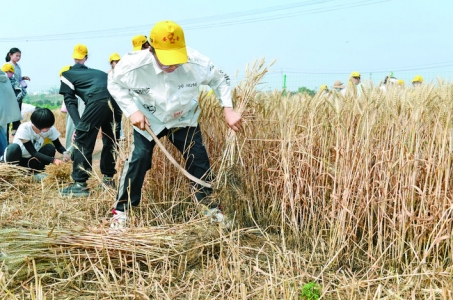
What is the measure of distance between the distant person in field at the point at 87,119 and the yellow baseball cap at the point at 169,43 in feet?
4.41

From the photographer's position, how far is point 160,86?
2.88 m

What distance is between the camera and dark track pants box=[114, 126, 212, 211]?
299cm

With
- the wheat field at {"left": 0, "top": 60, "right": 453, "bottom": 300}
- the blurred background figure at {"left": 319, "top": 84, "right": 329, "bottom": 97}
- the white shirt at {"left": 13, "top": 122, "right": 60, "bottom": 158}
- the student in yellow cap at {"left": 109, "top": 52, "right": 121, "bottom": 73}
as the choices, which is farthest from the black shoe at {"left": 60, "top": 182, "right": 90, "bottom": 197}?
the blurred background figure at {"left": 319, "top": 84, "right": 329, "bottom": 97}

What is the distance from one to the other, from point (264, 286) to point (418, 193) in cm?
96

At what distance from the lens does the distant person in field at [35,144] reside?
460cm

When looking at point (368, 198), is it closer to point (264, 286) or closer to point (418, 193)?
point (418, 193)

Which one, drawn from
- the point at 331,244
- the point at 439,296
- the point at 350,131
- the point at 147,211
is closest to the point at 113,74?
the point at 147,211

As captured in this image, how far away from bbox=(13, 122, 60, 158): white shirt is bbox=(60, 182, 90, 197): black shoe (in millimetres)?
1055

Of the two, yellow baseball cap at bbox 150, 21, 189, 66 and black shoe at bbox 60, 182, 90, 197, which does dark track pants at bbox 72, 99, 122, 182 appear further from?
yellow baseball cap at bbox 150, 21, 189, 66

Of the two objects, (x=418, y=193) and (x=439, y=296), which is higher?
(x=418, y=193)

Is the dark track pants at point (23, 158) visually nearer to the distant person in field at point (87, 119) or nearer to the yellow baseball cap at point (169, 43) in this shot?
the distant person in field at point (87, 119)

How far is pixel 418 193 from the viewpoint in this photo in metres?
2.35

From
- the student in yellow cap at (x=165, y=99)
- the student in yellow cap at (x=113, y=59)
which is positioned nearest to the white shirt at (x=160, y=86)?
the student in yellow cap at (x=165, y=99)

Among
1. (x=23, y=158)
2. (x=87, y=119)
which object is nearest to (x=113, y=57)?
(x=23, y=158)
